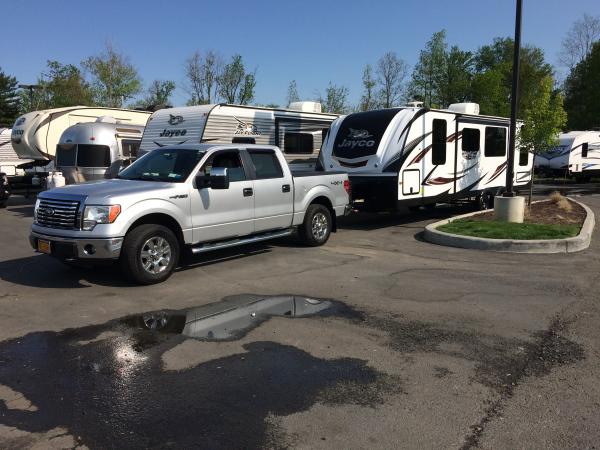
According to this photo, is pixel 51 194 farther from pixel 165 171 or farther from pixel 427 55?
pixel 427 55

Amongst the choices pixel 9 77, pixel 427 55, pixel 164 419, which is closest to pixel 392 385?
pixel 164 419

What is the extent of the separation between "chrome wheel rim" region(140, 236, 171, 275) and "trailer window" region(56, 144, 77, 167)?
10.4 metres

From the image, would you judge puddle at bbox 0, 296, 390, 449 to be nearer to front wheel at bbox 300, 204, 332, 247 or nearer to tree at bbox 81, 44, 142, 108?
front wheel at bbox 300, 204, 332, 247

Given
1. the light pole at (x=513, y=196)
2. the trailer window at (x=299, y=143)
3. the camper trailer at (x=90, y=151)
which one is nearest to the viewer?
the light pole at (x=513, y=196)

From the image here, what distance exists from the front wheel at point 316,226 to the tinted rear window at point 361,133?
9.14ft

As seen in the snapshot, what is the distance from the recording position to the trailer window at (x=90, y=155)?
16.1m

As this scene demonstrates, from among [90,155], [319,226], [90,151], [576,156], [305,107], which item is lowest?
[319,226]

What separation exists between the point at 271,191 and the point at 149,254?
2.58 m

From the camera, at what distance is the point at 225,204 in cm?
820

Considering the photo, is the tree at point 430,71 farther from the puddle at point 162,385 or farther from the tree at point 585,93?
the puddle at point 162,385

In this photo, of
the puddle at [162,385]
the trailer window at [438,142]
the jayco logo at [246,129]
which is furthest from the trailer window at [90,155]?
the puddle at [162,385]

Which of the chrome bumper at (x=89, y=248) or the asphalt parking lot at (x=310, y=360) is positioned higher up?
the chrome bumper at (x=89, y=248)

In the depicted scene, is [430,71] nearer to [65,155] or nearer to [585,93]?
[585,93]

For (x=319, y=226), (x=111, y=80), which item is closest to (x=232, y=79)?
(x=111, y=80)
